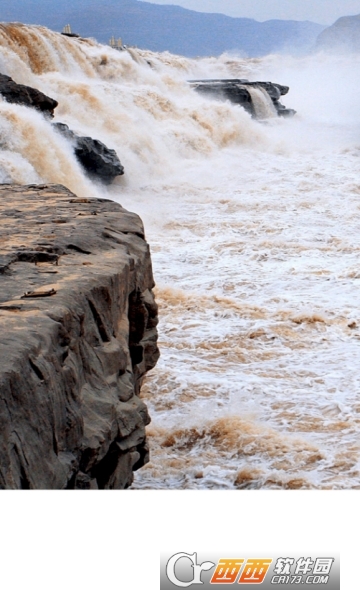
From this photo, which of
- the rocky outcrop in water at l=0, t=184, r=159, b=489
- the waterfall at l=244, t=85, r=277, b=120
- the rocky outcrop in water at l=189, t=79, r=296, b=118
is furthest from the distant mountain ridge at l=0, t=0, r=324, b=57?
the rocky outcrop in water at l=0, t=184, r=159, b=489

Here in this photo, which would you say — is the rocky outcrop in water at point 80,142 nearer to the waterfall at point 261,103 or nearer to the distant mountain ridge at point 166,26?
the distant mountain ridge at point 166,26

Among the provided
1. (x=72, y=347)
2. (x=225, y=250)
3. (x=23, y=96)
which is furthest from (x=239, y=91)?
(x=72, y=347)

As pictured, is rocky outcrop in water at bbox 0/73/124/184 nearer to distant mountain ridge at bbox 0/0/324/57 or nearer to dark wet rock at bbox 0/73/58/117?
dark wet rock at bbox 0/73/58/117

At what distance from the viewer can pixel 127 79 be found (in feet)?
40.0

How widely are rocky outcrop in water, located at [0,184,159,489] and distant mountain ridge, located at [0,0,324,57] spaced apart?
869 cm

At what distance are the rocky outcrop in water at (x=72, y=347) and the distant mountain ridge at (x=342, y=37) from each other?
22.7m

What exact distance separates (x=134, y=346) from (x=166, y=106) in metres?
9.18

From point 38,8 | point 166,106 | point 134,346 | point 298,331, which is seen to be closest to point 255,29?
point 38,8

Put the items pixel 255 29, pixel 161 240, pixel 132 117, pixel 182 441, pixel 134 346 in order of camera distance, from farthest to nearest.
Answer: pixel 255 29
pixel 132 117
pixel 161 240
pixel 182 441
pixel 134 346

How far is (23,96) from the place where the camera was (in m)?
7.64

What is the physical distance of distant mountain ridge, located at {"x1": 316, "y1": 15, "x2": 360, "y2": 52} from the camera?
23625 millimetres

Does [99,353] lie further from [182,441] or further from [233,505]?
[182,441]
